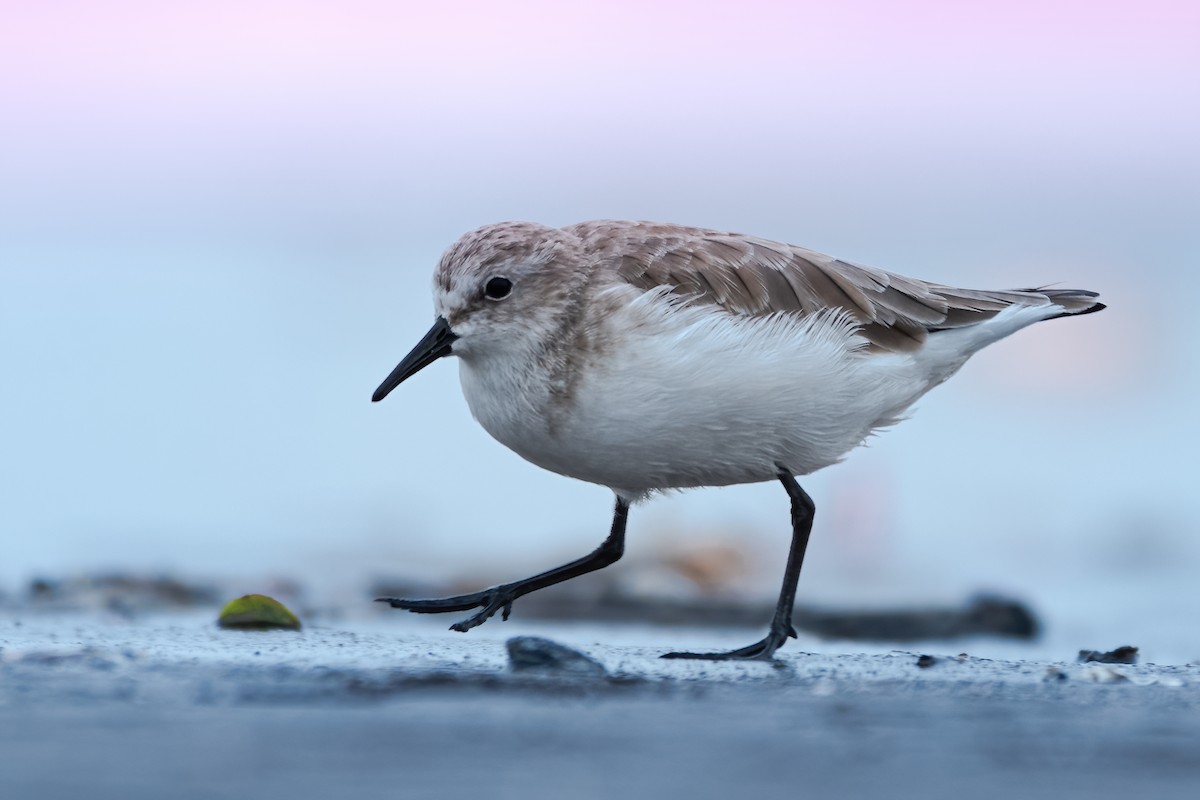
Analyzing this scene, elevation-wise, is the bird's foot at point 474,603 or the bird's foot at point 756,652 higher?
the bird's foot at point 474,603

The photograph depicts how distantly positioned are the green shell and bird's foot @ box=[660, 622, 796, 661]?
1.55 m

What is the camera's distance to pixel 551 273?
5121 mm

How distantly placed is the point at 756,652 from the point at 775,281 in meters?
1.40

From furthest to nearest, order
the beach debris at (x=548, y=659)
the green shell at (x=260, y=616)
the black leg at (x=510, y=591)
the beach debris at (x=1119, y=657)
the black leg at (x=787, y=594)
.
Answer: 1. the black leg at (x=510, y=591)
2. the green shell at (x=260, y=616)
3. the beach debris at (x=1119, y=657)
4. the black leg at (x=787, y=594)
5. the beach debris at (x=548, y=659)

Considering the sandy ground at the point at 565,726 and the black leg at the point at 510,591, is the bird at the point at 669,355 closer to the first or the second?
the black leg at the point at 510,591

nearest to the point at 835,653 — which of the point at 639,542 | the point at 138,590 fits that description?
the point at 138,590

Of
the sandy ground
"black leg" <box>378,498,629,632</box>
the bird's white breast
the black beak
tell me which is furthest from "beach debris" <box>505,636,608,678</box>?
the black beak

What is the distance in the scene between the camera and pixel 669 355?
4.96 meters

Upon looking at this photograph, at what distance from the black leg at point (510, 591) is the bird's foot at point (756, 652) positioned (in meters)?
0.92

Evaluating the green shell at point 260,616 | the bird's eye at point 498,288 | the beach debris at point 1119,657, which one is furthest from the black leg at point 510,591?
the beach debris at point 1119,657

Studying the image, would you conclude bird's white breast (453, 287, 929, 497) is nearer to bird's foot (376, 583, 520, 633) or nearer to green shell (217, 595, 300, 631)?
bird's foot (376, 583, 520, 633)

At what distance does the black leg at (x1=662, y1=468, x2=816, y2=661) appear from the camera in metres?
5.11

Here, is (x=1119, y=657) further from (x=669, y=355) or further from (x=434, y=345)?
(x=434, y=345)

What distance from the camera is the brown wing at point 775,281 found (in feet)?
17.4
